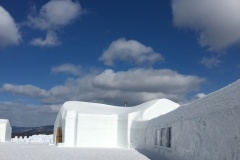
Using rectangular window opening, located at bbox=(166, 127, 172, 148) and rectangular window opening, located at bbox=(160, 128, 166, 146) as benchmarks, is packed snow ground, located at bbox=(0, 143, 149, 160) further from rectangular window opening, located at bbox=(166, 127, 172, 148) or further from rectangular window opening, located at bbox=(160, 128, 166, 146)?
rectangular window opening, located at bbox=(166, 127, 172, 148)

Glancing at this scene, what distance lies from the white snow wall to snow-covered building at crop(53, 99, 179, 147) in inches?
544

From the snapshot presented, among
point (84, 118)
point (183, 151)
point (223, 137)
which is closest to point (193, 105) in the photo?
point (183, 151)

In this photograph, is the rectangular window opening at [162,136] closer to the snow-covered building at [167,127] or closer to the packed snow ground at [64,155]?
the snow-covered building at [167,127]

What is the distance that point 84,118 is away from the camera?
97.7 feet

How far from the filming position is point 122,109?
1366 inches

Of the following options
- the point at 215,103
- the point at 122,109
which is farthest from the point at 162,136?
the point at 122,109

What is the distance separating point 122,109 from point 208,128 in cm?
2635

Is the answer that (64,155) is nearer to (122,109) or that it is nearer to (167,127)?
(167,127)

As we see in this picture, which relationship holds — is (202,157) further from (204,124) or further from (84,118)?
(84,118)

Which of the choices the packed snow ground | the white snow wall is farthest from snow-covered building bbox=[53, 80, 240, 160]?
the packed snow ground

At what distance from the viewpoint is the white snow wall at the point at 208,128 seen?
6793mm

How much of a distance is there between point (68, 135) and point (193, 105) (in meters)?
20.9

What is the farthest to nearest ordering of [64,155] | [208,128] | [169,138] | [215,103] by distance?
[64,155] → [169,138] → [208,128] → [215,103]

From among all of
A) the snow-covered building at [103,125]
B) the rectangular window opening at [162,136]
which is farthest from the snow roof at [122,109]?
the rectangular window opening at [162,136]
